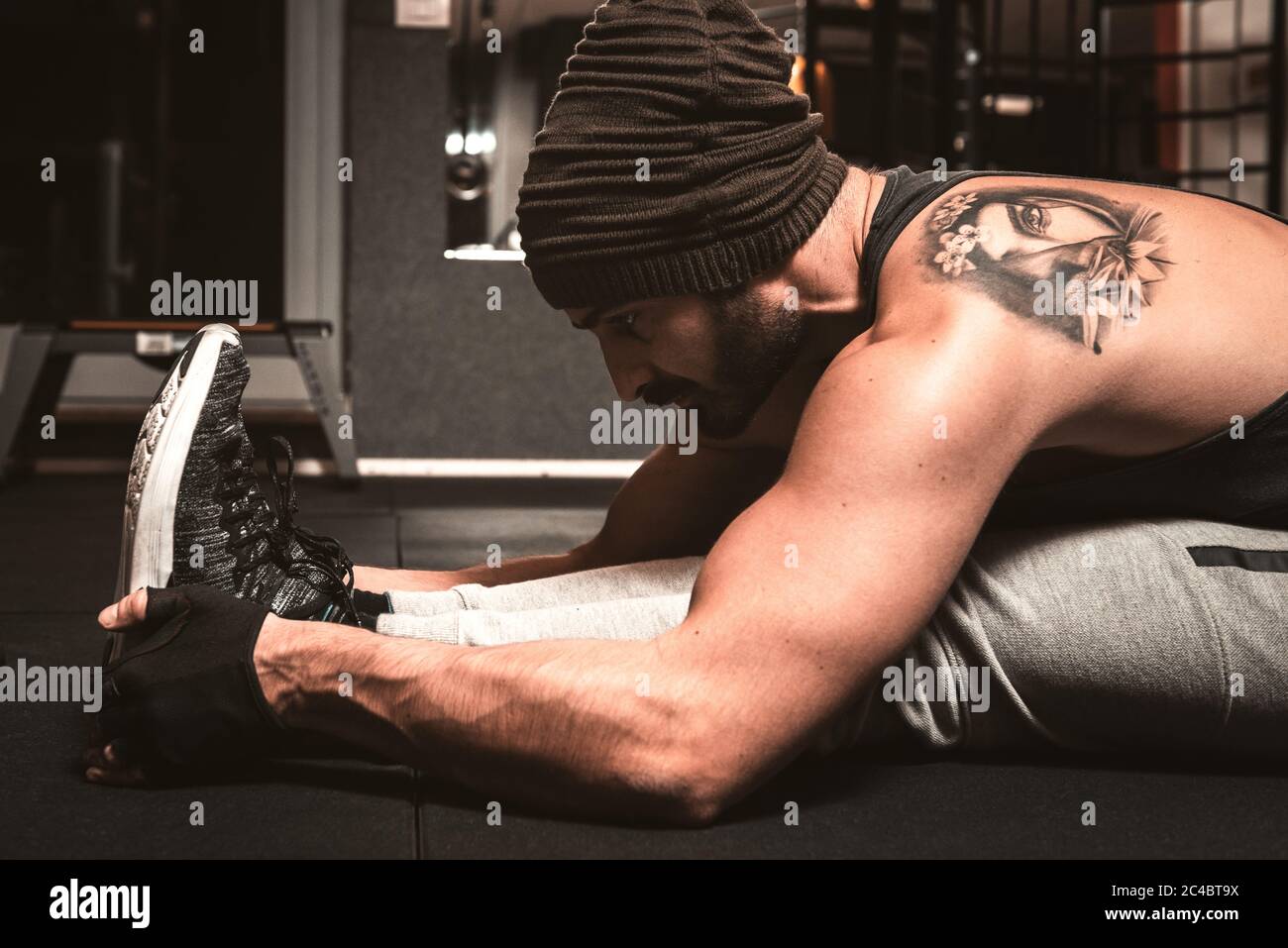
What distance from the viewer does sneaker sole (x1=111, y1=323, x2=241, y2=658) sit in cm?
105

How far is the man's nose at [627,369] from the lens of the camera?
1104 millimetres

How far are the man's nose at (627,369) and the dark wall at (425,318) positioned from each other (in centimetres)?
A: 283

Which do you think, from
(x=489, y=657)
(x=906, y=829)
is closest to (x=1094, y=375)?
(x=906, y=829)

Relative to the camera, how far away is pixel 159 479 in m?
1.06

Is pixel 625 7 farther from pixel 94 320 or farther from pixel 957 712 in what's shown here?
pixel 94 320

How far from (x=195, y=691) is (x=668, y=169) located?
0.54 m

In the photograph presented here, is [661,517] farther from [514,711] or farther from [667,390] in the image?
[514,711]

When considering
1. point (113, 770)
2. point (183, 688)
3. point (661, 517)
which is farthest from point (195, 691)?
point (661, 517)

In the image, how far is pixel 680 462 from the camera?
1.37m

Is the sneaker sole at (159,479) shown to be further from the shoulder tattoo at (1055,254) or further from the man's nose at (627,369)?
the shoulder tattoo at (1055,254)

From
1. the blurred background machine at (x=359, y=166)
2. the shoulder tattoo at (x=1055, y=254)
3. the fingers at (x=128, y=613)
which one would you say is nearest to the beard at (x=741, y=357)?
the shoulder tattoo at (x=1055, y=254)

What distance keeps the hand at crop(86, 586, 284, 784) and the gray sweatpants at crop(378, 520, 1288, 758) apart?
0.61 ft

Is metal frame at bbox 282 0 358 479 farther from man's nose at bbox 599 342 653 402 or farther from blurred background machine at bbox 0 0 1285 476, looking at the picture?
man's nose at bbox 599 342 653 402
